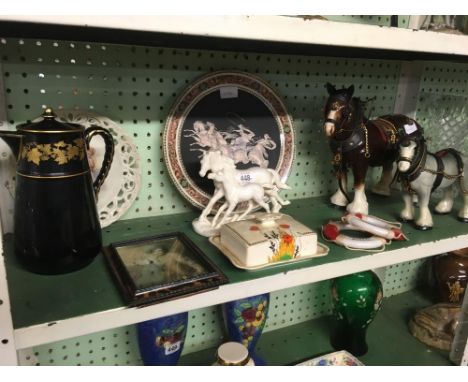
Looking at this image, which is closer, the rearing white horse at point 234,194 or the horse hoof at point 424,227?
the rearing white horse at point 234,194

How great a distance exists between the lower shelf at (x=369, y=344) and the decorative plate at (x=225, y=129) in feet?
1.54

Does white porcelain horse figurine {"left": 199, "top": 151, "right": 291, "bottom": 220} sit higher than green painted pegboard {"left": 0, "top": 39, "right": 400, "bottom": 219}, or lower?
lower

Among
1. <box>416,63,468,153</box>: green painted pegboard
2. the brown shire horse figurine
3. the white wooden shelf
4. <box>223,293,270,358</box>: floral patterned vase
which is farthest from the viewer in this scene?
<box>416,63,468,153</box>: green painted pegboard

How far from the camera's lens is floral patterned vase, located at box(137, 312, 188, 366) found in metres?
0.79

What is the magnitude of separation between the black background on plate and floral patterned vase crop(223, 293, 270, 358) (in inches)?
10.6

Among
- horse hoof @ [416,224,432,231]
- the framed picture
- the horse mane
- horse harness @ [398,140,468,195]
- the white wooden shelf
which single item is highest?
the white wooden shelf

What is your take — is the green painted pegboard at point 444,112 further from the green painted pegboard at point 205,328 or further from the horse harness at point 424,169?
the green painted pegboard at point 205,328

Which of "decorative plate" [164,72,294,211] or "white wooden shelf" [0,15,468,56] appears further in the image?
"decorative plate" [164,72,294,211]

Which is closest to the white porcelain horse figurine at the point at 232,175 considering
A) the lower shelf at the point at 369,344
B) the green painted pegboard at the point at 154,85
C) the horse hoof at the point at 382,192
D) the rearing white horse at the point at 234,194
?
the rearing white horse at the point at 234,194

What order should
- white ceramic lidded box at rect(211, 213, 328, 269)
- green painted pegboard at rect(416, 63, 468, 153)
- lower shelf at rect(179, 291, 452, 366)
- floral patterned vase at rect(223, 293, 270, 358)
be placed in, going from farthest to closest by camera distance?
green painted pegboard at rect(416, 63, 468, 153)
lower shelf at rect(179, 291, 452, 366)
floral patterned vase at rect(223, 293, 270, 358)
white ceramic lidded box at rect(211, 213, 328, 269)

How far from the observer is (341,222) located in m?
0.80

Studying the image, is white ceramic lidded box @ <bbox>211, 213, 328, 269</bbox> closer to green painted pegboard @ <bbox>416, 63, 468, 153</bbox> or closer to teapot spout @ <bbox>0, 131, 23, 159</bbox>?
teapot spout @ <bbox>0, 131, 23, 159</bbox>

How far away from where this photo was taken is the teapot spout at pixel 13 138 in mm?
540

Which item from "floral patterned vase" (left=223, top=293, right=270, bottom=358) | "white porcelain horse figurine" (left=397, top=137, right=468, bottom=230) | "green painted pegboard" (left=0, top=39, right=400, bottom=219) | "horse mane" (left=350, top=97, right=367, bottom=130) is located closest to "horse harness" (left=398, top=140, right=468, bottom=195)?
"white porcelain horse figurine" (left=397, top=137, right=468, bottom=230)
